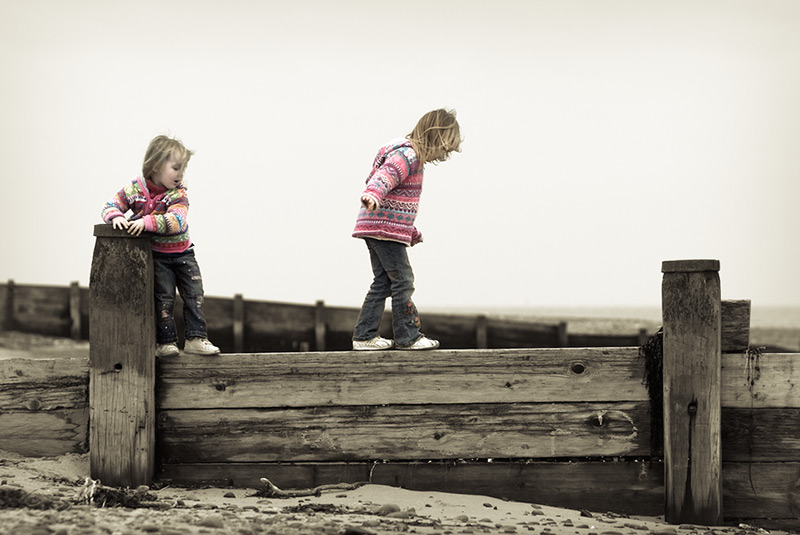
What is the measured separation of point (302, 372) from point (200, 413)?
1.86ft

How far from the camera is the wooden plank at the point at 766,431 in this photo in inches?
178

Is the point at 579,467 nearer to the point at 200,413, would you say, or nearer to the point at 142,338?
the point at 200,413

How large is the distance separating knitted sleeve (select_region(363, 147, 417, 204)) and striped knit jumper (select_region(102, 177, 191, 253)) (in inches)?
38.8

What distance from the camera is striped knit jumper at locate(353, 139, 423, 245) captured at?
193 inches

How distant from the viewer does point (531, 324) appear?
50.2 ft

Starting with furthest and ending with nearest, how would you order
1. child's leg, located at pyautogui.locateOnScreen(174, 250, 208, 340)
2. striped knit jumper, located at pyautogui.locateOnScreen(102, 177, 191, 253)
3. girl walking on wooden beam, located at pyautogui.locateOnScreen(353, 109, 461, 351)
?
girl walking on wooden beam, located at pyautogui.locateOnScreen(353, 109, 461, 351), child's leg, located at pyautogui.locateOnScreen(174, 250, 208, 340), striped knit jumper, located at pyautogui.locateOnScreen(102, 177, 191, 253)

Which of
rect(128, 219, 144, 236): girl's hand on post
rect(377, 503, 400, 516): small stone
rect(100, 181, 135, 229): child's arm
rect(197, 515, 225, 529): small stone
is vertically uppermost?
rect(100, 181, 135, 229): child's arm

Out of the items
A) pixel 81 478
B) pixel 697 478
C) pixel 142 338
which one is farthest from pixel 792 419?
pixel 81 478

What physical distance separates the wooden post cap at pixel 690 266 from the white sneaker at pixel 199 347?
7.77 feet

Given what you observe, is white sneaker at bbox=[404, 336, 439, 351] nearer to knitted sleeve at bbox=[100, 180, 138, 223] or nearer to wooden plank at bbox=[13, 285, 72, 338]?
knitted sleeve at bbox=[100, 180, 138, 223]

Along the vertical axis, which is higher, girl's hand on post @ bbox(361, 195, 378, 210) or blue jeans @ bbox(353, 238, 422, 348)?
girl's hand on post @ bbox(361, 195, 378, 210)

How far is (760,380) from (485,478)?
4.90 feet

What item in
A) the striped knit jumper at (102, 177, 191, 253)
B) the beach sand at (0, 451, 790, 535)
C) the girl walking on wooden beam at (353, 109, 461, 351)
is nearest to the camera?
the beach sand at (0, 451, 790, 535)

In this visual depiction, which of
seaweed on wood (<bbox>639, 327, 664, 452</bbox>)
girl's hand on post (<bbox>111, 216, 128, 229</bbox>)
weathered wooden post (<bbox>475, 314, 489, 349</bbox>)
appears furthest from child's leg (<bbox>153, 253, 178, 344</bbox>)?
weathered wooden post (<bbox>475, 314, 489, 349</bbox>)
